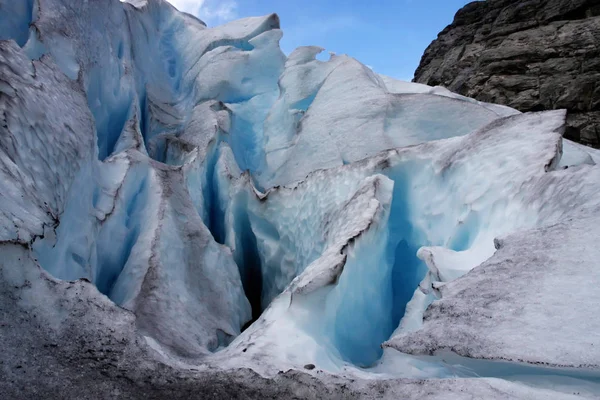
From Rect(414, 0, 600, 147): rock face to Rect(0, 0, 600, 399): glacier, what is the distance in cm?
682

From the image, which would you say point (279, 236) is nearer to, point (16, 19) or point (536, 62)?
point (16, 19)

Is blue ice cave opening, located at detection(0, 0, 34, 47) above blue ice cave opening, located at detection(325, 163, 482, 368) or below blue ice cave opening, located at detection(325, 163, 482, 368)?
above

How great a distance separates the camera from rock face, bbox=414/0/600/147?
38.8 feet

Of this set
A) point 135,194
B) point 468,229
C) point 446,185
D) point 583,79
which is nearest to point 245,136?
point 135,194

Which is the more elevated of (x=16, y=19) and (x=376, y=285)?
(x=16, y=19)

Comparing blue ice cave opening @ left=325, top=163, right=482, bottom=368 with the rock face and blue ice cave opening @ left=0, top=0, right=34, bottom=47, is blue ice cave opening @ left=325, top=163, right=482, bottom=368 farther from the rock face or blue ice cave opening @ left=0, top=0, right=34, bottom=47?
the rock face

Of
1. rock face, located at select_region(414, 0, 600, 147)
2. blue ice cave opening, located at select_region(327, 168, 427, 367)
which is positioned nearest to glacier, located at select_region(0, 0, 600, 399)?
blue ice cave opening, located at select_region(327, 168, 427, 367)

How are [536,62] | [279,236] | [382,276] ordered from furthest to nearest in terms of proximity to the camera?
[536,62]
[279,236]
[382,276]

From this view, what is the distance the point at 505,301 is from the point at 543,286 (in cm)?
16

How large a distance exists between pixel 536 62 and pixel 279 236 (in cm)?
1129

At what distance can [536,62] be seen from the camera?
12.9 meters

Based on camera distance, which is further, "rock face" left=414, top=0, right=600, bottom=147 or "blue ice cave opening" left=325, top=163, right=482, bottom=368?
"rock face" left=414, top=0, right=600, bottom=147

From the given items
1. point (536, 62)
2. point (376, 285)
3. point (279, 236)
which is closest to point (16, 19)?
point (279, 236)

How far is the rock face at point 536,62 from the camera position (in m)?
11.8
